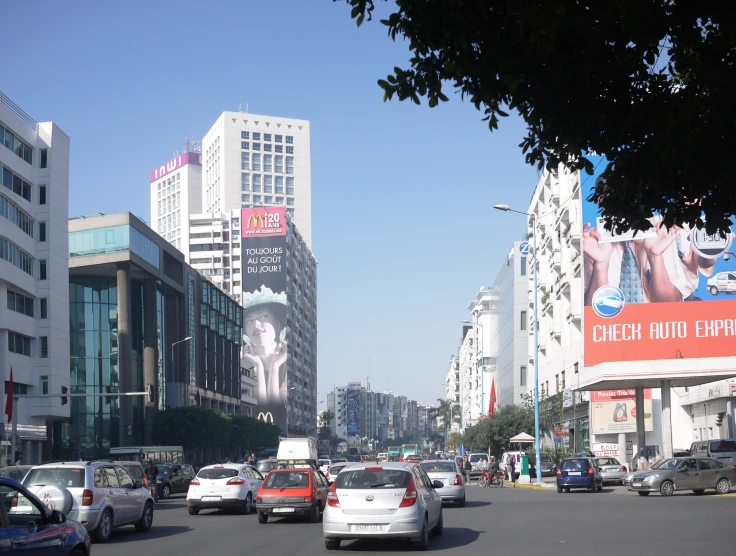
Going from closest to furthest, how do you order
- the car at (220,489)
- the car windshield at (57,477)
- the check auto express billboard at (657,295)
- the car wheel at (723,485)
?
the car windshield at (57,477), the car at (220,489), the car wheel at (723,485), the check auto express billboard at (657,295)

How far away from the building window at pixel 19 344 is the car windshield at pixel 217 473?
111ft

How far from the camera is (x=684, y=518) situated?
73.8 feet

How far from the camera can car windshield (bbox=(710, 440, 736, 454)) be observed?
146 feet

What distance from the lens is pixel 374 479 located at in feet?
55.0

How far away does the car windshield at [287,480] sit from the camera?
23906 millimetres

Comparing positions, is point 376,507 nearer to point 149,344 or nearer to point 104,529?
point 104,529

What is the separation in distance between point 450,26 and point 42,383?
57574 millimetres

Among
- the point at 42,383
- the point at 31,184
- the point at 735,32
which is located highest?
the point at 31,184

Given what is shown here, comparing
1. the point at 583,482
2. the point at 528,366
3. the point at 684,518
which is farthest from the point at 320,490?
the point at 528,366

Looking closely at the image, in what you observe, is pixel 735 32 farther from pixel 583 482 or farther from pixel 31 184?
pixel 31 184

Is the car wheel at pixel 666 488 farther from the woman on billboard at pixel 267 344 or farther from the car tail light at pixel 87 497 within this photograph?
the woman on billboard at pixel 267 344

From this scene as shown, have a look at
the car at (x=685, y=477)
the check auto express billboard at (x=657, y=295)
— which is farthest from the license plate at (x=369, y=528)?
the check auto express billboard at (x=657, y=295)

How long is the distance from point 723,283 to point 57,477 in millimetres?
45970

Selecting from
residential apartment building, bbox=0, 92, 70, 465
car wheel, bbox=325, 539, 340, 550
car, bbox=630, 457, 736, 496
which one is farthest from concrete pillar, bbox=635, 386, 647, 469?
residential apartment building, bbox=0, 92, 70, 465
